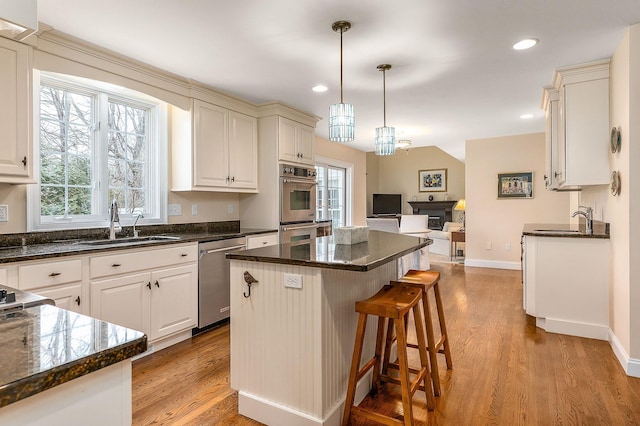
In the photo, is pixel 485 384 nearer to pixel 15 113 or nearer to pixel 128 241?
pixel 128 241

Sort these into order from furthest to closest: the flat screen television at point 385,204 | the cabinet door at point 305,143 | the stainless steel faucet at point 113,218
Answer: the flat screen television at point 385,204 < the cabinet door at point 305,143 < the stainless steel faucet at point 113,218

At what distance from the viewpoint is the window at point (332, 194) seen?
22.1 ft

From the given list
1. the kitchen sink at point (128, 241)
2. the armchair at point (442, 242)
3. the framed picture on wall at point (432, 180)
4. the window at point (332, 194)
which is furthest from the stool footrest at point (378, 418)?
the framed picture on wall at point (432, 180)

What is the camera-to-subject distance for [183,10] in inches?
88.6

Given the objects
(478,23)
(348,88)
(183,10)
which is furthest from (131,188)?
(478,23)

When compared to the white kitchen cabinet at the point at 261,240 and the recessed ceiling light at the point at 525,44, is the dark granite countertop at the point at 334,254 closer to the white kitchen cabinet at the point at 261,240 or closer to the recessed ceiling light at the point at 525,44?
the white kitchen cabinet at the point at 261,240

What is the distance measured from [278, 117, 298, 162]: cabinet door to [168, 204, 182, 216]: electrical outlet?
127 cm

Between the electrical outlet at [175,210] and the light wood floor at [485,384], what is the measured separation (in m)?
1.24

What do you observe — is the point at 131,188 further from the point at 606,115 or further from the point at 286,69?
the point at 606,115

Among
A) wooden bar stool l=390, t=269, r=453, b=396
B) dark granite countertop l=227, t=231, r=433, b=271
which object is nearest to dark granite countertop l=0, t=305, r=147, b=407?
dark granite countertop l=227, t=231, r=433, b=271

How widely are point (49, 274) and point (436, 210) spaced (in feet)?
33.5

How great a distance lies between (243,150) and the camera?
4141 mm

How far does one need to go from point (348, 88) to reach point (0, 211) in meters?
3.06

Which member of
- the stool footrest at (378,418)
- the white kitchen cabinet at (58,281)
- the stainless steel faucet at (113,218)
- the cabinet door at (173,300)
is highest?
the stainless steel faucet at (113,218)
